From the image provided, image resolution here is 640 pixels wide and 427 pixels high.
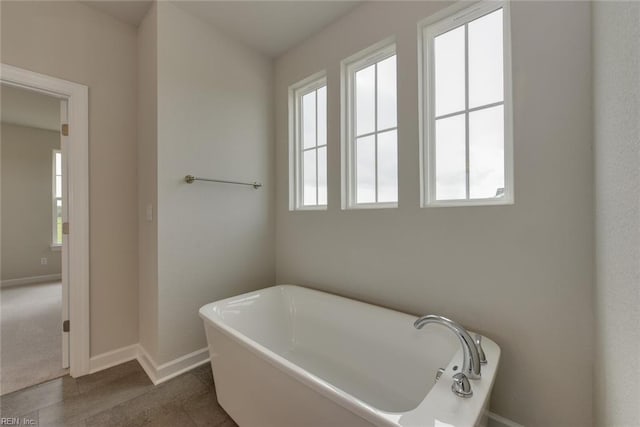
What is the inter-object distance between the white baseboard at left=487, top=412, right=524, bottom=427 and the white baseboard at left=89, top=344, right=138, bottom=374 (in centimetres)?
245

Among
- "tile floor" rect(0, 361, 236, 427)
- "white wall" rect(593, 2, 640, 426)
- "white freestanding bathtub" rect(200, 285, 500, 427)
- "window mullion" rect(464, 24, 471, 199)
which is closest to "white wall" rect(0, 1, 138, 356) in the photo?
"tile floor" rect(0, 361, 236, 427)

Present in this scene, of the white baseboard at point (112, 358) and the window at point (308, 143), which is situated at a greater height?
the window at point (308, 143)

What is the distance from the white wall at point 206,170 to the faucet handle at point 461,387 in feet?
5.73

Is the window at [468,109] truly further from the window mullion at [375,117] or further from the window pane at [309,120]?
the window pane at [309,120]

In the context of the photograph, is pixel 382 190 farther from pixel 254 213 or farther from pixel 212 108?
pixel 212 108

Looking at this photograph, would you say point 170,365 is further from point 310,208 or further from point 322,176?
point 322,176

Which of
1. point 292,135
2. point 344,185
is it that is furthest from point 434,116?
point 292,135

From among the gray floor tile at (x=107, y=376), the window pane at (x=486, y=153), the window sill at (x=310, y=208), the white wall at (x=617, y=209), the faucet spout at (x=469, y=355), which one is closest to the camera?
the white wall at (x=617, y=209)

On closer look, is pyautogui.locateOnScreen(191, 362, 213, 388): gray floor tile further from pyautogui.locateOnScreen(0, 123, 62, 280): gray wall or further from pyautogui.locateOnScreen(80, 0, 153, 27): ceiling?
pyautogui.locateOnScreen(0, 123, 62, 280): gray wall

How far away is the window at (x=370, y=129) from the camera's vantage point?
5.88ft

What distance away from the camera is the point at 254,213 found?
2.33 meters

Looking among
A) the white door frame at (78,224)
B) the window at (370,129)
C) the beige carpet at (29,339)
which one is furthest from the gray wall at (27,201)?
the window at (370,129)

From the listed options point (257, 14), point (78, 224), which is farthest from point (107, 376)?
point (257, 14)

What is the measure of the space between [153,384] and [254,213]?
1.40m
